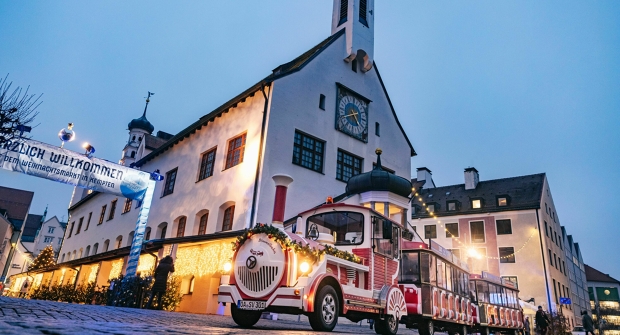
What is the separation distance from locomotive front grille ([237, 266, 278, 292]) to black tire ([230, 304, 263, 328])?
51cm

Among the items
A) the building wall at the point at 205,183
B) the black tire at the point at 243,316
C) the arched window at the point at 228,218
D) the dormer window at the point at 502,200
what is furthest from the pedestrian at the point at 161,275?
the dormer window at the point at 502,200

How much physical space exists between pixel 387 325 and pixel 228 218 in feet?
33.1

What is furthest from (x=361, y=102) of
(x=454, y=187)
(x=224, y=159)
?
(x=454, y=187)

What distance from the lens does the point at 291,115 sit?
1783 centimetres

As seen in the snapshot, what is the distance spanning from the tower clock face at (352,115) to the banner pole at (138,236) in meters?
8.78

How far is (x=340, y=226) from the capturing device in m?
9.45

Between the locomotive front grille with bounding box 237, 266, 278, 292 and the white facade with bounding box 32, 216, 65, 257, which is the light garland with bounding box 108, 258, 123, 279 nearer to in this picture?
the locomotive front grille with bounding box 237, 266, 278, 292

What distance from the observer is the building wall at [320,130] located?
55.1 ft

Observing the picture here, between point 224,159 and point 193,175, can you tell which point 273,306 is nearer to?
point 224,159

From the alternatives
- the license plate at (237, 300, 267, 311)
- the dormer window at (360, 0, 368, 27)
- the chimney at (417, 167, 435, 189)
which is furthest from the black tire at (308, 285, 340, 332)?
the chimney at (417, 167, 435, 189)

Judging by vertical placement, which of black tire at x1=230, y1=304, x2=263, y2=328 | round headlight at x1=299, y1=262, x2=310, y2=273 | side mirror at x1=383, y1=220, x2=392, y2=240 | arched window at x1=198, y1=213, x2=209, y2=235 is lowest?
black tire at x1=230, y1=304, x2=263, y2=328

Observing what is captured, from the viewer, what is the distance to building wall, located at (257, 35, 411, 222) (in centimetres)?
1680

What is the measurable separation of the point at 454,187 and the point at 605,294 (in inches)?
1660

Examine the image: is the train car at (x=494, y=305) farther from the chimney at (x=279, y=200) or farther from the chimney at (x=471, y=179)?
the chimney at (x=471, y=179)
